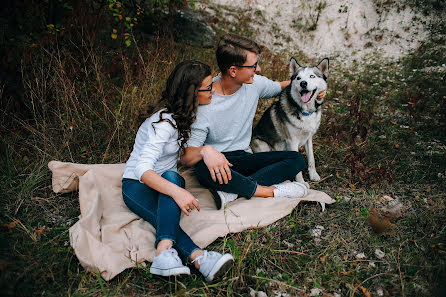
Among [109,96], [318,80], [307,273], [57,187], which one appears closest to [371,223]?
[307,273]

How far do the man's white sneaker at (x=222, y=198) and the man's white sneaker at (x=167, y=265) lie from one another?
82 centimetres

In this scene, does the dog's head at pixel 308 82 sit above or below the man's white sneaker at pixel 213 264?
above

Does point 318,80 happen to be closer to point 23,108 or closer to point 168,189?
point 168,189

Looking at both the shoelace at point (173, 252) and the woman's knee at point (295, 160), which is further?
the woman's knee at point (295, 160)

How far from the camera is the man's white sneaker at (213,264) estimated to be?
6.30 ft

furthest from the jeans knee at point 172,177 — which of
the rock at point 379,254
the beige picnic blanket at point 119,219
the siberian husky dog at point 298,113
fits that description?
the rock at point 379,254

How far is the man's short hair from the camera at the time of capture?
2648mm

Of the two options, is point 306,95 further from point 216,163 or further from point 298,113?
point 216,163

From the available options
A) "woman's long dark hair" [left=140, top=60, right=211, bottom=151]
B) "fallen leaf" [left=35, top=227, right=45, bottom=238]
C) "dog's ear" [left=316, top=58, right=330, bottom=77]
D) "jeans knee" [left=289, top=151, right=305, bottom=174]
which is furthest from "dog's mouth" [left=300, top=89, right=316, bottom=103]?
"fallen leaf" [left=35, top=227, right=45, bottom=238]

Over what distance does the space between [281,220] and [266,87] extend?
58.6 inches

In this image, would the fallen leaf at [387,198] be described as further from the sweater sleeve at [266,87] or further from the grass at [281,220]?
the sweater sleeve at [266,87]

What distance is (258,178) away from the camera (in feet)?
9.37

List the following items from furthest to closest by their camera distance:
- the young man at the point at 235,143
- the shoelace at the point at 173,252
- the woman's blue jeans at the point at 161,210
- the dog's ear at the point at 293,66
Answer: the dog's ear at the point at 293,66, the young man at the point at 235,143, the woman's blue jeans at the point at 161,210, the shoelace at the point at 173,252

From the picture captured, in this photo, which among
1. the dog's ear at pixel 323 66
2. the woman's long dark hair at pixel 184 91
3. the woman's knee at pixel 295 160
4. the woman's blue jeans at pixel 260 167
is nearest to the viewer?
the woman's long dark hair at pixel 184 91
